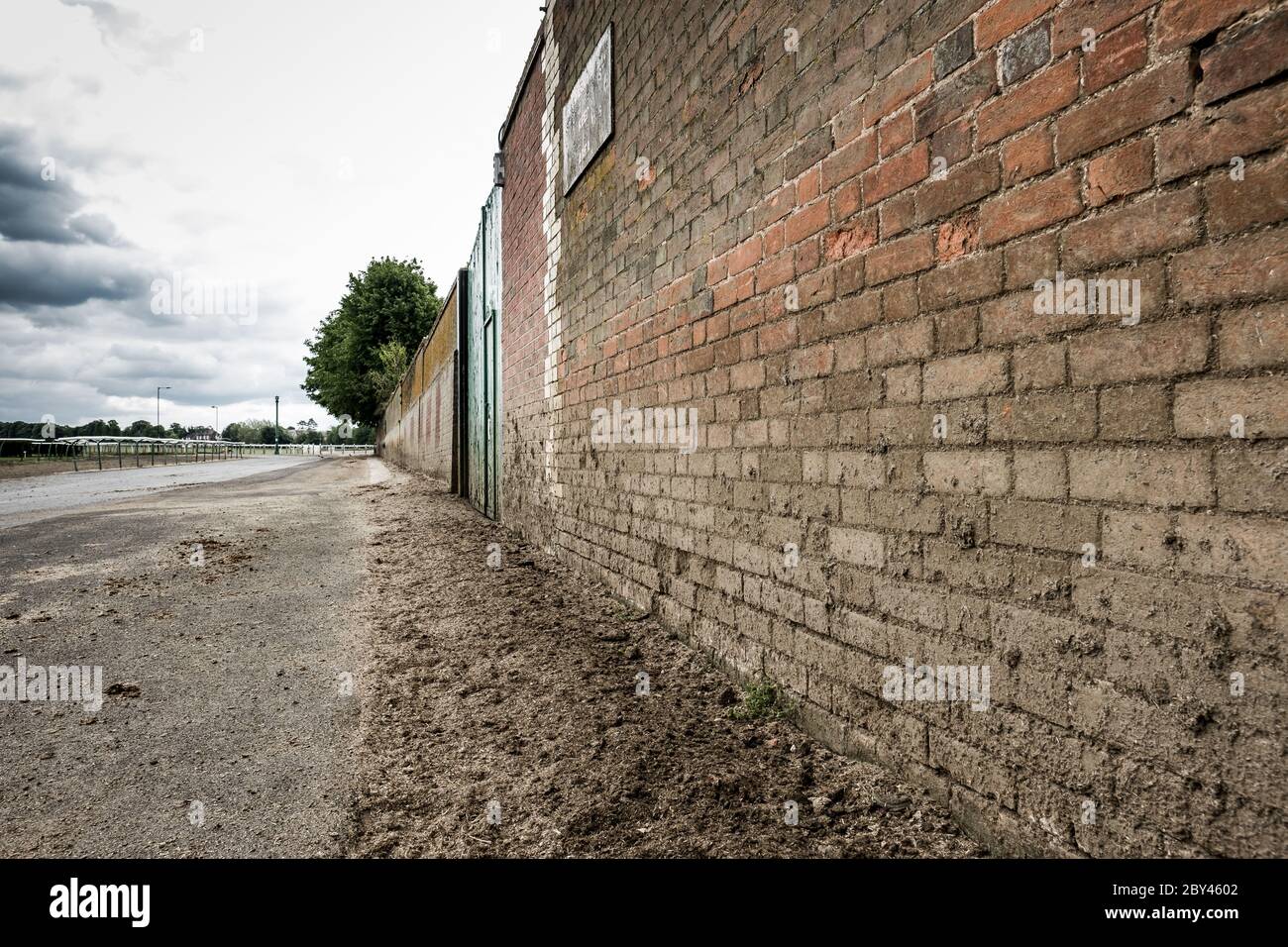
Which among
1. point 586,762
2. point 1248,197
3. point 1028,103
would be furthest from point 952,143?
point 586,762

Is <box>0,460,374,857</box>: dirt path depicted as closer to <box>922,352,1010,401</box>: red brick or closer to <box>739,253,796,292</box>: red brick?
<box>922,352,1010,401</box>: red brick

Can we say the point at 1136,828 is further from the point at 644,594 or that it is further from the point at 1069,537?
the point at 644,594

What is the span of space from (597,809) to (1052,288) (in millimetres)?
1905

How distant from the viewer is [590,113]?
493 cm

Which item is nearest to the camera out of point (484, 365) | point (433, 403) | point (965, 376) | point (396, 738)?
point (965, 376)

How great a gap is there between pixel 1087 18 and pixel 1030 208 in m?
0.40

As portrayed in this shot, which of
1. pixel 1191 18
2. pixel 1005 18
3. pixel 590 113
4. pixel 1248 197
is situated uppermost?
pixel 590 113

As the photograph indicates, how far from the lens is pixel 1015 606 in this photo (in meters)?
1.66

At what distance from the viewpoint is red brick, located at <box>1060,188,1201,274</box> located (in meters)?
1.30

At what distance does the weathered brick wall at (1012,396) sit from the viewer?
123cm

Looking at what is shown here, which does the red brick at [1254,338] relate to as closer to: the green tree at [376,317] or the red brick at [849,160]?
the red brick at [849,160]

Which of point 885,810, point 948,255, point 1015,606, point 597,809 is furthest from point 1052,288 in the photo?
point 597,809

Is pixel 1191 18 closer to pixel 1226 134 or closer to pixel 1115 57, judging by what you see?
pixel 1115 57

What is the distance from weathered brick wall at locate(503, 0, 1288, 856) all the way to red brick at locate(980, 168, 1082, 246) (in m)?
0.01
